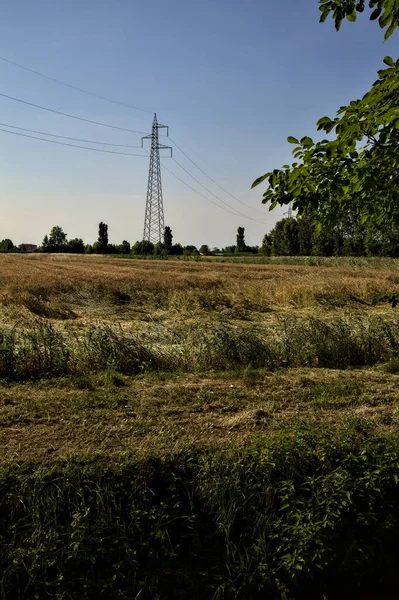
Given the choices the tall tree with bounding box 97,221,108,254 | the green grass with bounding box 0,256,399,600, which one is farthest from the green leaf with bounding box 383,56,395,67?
the tall tree with bounding box 97,221,108,254

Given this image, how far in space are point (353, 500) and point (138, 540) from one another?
1.90 metres

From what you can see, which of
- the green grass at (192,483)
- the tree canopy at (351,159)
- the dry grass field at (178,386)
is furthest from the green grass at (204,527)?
the tree canopy at (351,159)

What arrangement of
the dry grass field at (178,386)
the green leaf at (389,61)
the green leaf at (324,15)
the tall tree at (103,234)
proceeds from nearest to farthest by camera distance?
1. the green leaf at (389,61)
2. the green leaf at (324,15)
3. the dry grass field at (178,386)
4. the tall tree at (103,234)

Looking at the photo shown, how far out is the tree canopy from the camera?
12.0ft

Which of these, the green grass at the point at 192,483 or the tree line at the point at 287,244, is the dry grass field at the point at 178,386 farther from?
the tree line at the point at 287,244

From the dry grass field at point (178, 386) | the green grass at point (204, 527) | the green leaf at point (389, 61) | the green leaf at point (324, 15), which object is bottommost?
the green grass at point (204, 527)

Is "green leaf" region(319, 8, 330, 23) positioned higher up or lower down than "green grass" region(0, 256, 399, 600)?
higher up

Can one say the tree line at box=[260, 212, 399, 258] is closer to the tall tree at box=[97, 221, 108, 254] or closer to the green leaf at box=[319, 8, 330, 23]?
the tall tree at box=[97, 221, 108, 254]

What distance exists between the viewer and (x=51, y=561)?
3559 mm

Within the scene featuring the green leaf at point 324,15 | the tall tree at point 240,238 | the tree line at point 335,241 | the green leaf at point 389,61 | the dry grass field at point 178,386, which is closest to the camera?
the green leaf at point 389,61

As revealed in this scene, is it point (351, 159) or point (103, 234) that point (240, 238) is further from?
point (351, 159)

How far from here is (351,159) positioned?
423cm

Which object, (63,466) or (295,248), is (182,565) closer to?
(63,466)

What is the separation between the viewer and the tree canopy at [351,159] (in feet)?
12.0
